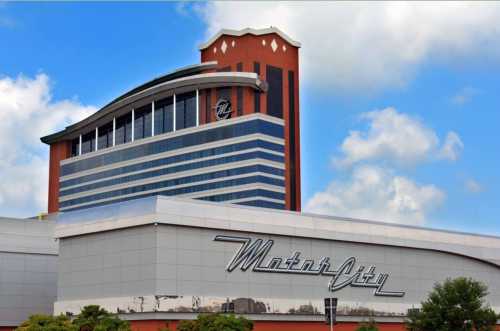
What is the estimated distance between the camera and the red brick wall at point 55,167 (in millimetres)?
186875

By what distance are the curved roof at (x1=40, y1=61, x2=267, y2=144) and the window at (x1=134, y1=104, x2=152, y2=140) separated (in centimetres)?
319

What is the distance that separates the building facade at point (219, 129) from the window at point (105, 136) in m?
2.70

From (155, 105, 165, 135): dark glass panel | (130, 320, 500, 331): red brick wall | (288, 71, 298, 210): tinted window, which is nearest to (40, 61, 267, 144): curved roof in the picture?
(155, 105, 165, 135): dark glass panel

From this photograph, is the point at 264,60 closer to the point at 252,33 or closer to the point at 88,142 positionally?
the point at 252,33

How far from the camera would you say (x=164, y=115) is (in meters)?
161

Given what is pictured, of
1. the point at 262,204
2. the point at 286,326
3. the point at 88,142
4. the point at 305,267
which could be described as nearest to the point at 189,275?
the point at 286,326

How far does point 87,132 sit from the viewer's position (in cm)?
18188

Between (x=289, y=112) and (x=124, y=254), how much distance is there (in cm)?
8782

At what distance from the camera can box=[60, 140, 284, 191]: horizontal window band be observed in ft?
479

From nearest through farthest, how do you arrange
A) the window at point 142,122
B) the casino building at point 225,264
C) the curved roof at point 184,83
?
1. the casino building at point 225,264
2. the curved roof at point 184,83
3. the window at point 142,122

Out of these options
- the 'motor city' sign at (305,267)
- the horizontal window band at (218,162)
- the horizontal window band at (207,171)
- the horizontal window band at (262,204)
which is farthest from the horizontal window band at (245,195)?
the 'motor city' sign at (305,267)

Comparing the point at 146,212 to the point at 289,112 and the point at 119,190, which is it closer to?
the point at 289,112

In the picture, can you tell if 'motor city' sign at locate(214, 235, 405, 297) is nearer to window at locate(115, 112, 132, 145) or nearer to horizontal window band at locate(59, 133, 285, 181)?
horizontal window band at locate(59, 133, 285, 181)

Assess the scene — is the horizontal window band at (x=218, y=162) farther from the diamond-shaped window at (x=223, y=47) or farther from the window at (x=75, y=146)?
the diamond-shaped window at (x=223, y=47)
